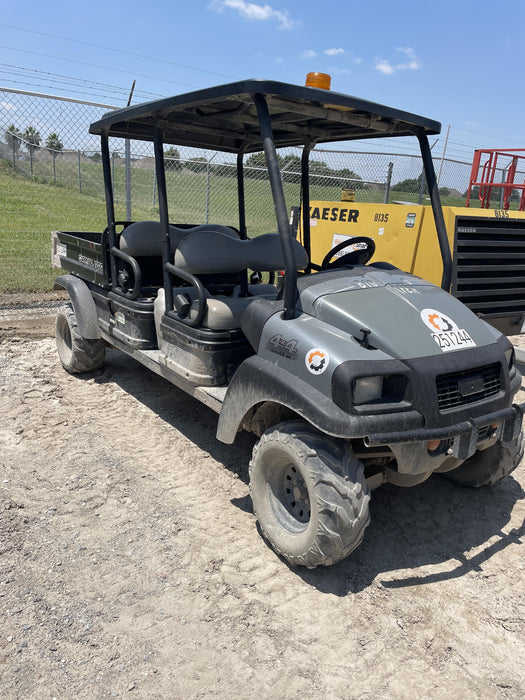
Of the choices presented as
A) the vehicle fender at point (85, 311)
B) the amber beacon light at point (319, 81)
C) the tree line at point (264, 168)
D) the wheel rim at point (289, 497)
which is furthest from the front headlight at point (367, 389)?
the tree line at point (264, 168)

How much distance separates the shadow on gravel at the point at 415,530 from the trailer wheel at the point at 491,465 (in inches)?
4.9

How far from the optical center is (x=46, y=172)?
15.4m

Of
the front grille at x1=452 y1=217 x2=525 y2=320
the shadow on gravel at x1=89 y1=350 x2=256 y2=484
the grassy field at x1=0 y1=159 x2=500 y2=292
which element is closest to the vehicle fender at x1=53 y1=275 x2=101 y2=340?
the shadow on gravel at x1=89 y1=350 x2=256 y2=484

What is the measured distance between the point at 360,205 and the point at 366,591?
4524 millimetres

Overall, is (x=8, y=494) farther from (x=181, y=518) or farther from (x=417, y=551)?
(x=417, y=551)

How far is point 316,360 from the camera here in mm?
2598

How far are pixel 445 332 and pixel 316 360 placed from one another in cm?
71

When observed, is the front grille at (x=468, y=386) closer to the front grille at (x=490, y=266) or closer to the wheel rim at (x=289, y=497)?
the wheel rim at (x=289, y=497)

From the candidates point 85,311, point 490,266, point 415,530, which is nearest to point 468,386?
point 415,530

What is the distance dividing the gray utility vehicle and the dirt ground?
29cm

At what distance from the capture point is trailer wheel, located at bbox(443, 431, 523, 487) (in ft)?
10.8

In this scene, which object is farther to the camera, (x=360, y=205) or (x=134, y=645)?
(x=360, y=205)

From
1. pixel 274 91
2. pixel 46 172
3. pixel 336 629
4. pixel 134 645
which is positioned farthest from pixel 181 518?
pixel 46 172

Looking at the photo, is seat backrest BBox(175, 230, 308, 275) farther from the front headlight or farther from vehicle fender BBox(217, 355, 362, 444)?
the front headlight
